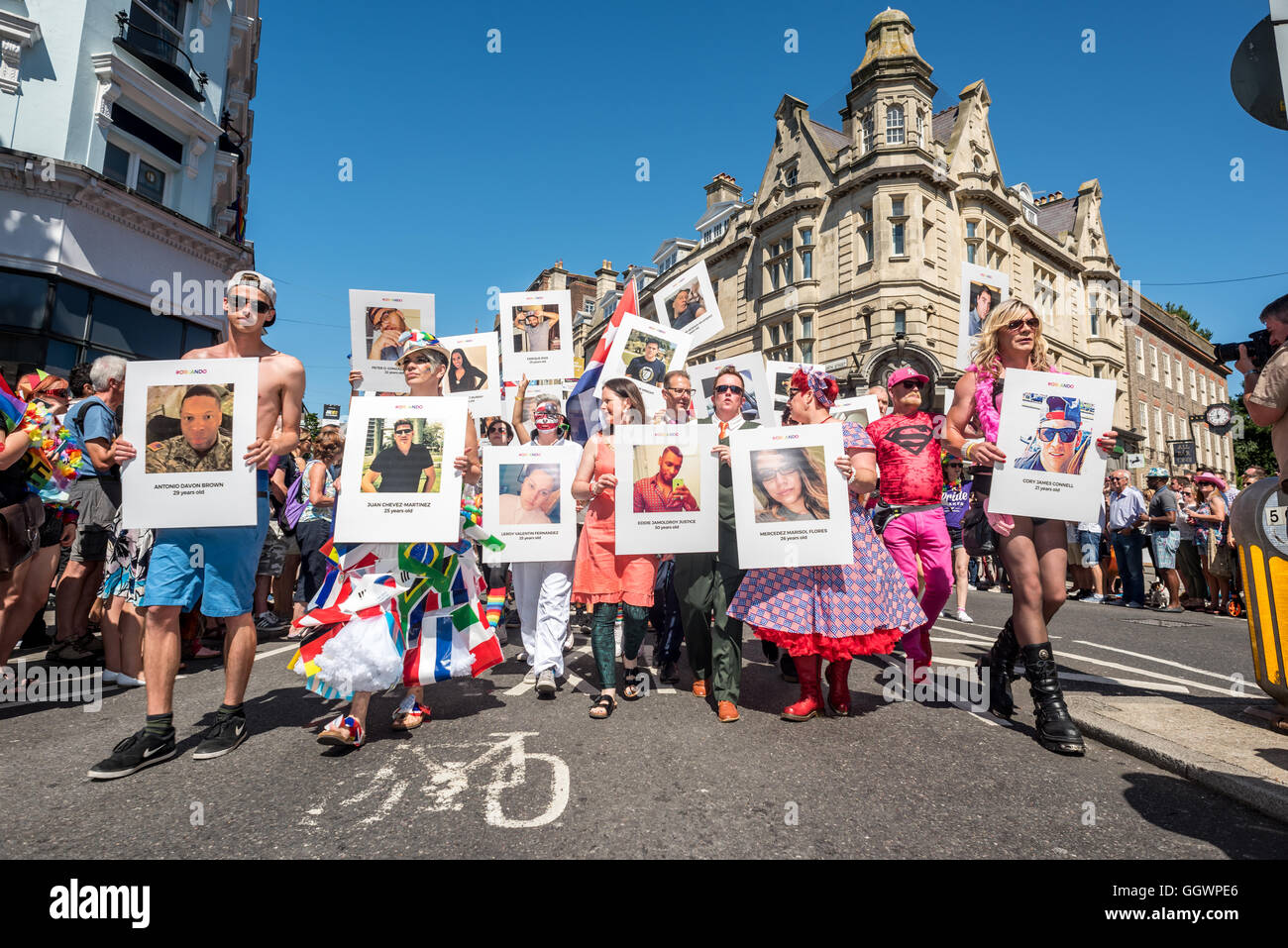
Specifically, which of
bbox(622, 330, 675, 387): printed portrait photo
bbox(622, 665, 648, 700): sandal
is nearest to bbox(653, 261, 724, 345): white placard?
bbox(622, 330, 675, 387): printed portrait photo

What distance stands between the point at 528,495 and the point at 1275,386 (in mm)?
3842

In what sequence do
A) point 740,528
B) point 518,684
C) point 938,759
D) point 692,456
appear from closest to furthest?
point 938,759 → point 740,528 → point 692,456 → point 518,684

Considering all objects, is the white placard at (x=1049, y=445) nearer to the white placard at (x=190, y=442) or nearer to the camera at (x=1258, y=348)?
the camera at (x=1258, y=348)

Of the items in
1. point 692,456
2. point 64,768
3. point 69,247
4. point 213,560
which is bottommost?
point 64,768

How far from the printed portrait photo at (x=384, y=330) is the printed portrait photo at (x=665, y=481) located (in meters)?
3.77

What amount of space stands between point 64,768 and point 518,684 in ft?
8.26

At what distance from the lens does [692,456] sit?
157 inches

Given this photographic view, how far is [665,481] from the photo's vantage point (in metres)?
3.98

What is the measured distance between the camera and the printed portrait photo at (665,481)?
3.97 m

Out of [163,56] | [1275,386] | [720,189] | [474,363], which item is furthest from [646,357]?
[720,189]

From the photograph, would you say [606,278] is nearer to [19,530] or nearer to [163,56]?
[163,56]
